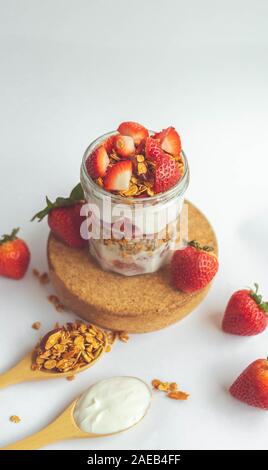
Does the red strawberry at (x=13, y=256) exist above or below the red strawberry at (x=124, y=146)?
below

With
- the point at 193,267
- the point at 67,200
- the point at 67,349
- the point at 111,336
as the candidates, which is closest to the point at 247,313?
the point at 193,267

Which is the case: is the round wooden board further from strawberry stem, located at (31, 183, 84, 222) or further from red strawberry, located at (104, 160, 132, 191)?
red strawberry, located at (104, 160, 132, 191)

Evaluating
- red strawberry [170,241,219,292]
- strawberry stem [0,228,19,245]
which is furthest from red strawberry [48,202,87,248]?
red strawberry [170,241,219,292]

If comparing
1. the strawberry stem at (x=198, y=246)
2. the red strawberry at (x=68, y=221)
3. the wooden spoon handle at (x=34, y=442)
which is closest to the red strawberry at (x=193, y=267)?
the strawberry stem at (x=198, y=246)

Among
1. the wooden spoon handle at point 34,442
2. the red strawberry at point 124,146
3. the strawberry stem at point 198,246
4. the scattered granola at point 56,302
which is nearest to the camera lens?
the wooden spoon handle at point 34,442

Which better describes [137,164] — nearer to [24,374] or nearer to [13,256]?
[13,256]

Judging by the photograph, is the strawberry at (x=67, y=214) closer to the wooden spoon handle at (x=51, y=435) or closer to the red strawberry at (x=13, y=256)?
the red strawberry at (x=13, y=256)
